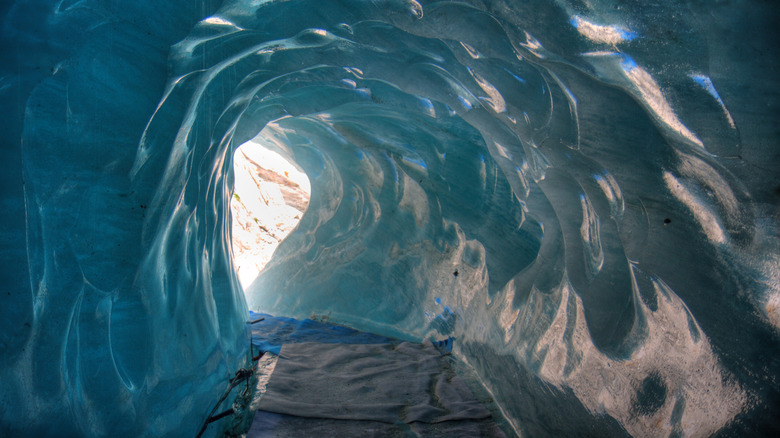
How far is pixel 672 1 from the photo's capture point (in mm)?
1857

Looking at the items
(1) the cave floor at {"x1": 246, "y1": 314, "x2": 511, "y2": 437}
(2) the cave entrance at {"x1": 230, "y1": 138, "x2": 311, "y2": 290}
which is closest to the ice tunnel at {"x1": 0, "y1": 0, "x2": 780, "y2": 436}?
(1) the cave floor at {"x1": 246, "y1": 314, "x2": 511, "y2": 437}

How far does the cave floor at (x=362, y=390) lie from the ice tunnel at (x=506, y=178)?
0.41m

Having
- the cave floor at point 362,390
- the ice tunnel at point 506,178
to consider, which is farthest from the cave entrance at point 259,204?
the ice tunnel at point 506,178

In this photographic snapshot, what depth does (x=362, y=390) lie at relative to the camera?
14.0ft

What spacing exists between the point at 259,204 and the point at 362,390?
856 centimetres

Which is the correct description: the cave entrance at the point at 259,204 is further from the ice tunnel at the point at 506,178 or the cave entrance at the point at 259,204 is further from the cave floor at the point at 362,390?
the ice tunnel at the point at 506,178

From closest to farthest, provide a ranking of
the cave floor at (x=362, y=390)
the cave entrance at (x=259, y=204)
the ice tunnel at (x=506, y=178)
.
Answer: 1. the ice tunnel at (x=506, y=178)
2. the cave floor at (x=362, y=390)
3. the cave entrance at (x=259, y=204)

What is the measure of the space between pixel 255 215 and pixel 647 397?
1075 centimetres

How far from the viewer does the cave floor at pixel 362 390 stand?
138 inches

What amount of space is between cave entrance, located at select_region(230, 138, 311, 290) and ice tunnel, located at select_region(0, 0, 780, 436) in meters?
7.66

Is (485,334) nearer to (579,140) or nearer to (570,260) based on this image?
(570,260)

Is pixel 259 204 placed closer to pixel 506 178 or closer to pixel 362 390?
pixel 362 390

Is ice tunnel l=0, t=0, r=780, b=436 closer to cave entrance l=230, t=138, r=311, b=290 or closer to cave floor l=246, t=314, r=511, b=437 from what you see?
cave floor l=246, t=314, r=511, b=437

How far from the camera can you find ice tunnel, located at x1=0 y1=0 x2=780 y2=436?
1.77m
